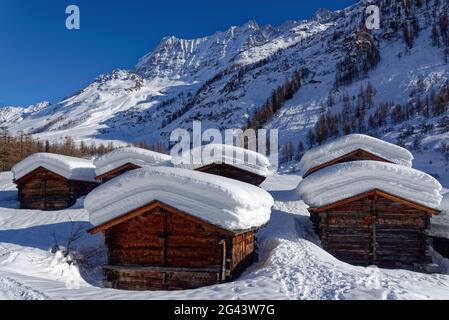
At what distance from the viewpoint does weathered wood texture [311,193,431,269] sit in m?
15.7

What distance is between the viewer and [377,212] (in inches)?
628

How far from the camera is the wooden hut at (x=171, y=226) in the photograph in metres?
12.0

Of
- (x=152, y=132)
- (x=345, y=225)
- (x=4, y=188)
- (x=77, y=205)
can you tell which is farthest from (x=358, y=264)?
(x=152, y=132)

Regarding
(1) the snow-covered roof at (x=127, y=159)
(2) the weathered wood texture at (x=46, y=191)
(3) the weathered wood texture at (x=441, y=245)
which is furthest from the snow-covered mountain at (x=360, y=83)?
(2) the weathered wood texture at (x=46, y=191)

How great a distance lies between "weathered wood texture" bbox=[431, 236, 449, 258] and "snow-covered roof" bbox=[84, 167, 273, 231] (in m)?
8.74

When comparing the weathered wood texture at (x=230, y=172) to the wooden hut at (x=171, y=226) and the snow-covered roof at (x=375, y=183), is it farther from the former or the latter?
the wooden hut at (x=171, y=226)

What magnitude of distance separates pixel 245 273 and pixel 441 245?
8611 mm

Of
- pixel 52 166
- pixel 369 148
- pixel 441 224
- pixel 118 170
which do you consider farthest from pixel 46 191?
pixel 441 224

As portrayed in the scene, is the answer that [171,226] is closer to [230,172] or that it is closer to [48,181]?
[230,172]

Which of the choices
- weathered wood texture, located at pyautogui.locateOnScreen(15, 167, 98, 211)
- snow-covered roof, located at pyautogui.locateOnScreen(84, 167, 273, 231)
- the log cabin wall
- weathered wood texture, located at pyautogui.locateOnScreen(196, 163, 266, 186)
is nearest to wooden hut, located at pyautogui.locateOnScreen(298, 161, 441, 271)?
the log cabin wall

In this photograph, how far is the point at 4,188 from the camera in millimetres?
31156

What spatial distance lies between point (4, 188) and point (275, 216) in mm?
19753

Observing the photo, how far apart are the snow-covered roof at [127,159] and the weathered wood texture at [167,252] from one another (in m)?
12.1

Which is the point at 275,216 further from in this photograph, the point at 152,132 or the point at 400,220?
the point at 152,132
